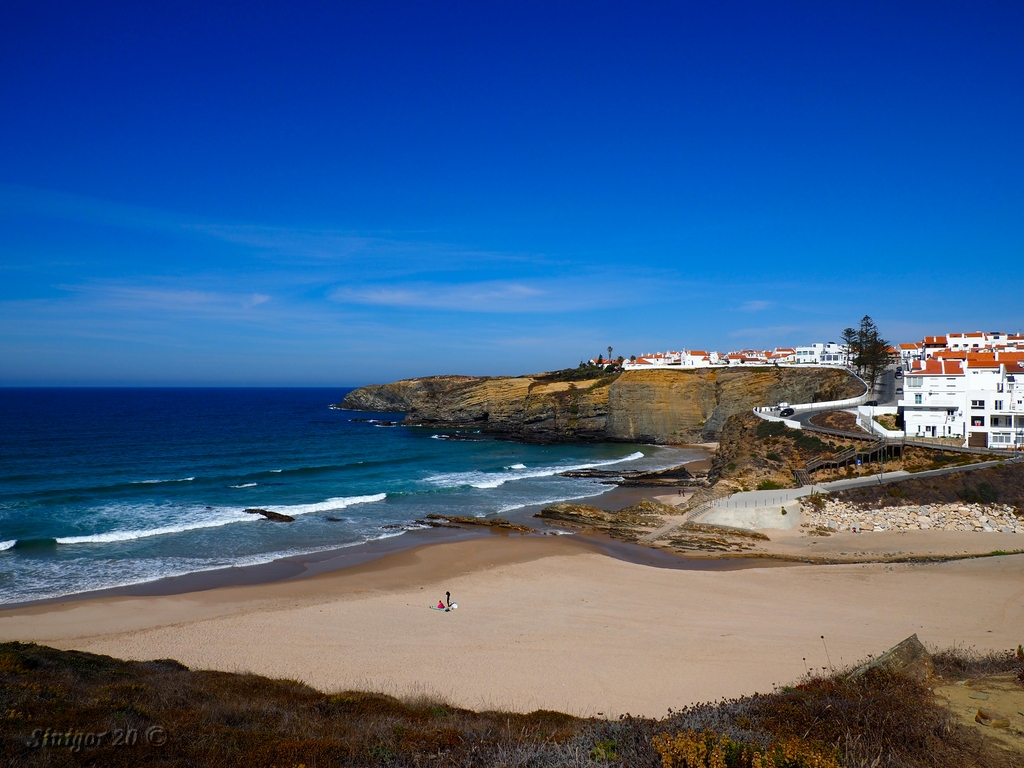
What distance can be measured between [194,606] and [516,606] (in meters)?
10.2

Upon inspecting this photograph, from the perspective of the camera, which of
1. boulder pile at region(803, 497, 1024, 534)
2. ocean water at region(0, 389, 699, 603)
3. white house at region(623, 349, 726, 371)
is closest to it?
ocean water at region(0, 389, 699, 603)

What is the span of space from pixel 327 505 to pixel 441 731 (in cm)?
2835

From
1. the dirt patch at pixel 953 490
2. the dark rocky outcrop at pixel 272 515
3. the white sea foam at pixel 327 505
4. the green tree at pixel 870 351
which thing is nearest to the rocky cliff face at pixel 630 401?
the green tree at pixel 870 351

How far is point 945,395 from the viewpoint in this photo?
3416cm

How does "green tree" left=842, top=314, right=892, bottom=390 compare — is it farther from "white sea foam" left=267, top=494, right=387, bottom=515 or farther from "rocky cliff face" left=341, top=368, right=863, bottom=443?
"white sea foam" left=267, top=494, right=387, bottom=515

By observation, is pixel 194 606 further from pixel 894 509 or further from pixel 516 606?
pixel 894 509

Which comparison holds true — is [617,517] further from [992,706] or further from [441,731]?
[441,731]

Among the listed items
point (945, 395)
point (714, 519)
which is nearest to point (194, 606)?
point (714, 519)

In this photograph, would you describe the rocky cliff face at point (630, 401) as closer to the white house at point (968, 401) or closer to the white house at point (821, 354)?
the white house at point (968, 401)

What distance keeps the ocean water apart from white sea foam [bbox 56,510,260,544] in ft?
0.24

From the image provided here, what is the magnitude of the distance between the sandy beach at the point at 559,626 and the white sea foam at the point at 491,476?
1915cm

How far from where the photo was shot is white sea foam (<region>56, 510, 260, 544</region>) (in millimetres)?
26094

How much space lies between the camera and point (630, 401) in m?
67.8

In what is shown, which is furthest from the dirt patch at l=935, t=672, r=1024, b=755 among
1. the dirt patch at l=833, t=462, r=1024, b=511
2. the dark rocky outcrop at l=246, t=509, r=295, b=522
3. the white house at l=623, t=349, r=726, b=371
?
the white house at l=623, t=349, r=726, b=371
